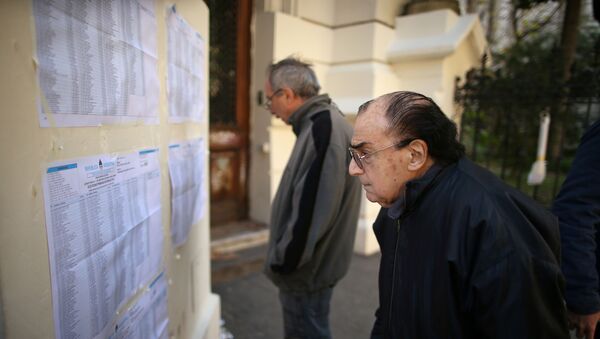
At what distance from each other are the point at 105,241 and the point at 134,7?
0.73 m

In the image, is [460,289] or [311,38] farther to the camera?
[311,38]

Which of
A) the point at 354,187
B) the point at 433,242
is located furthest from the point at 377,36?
the point at 433,242

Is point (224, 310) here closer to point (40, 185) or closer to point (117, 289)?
point (117, 289)

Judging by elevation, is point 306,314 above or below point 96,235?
below

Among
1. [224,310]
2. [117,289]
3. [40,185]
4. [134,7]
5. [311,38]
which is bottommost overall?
[224,310]

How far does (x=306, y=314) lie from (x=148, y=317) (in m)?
0.89

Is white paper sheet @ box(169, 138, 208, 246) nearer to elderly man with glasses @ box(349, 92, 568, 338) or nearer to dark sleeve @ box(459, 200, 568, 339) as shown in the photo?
elderly man with glasses @ box(349, 92, 568, 338)

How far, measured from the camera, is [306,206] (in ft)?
5.79

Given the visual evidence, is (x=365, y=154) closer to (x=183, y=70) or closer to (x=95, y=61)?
(x=95, y=61)

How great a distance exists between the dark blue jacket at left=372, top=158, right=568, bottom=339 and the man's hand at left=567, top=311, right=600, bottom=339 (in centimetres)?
70

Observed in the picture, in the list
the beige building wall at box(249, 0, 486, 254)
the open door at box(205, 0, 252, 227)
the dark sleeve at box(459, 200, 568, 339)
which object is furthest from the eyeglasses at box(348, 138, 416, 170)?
the open door at box(205, 0, 252, 227)

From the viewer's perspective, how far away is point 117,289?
3.60 feet

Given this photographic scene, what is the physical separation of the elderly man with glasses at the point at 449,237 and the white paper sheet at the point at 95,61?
0.73 metres

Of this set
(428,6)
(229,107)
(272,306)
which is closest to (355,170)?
(272,306)
